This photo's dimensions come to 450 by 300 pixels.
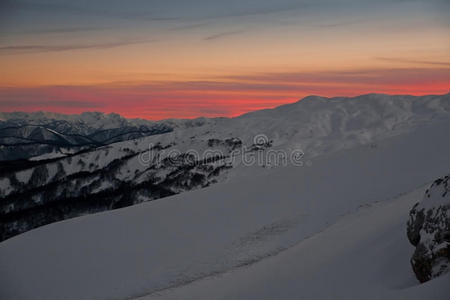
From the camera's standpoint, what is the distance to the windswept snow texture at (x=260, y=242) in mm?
14281

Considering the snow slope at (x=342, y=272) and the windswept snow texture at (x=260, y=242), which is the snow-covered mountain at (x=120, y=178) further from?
the snow slope at (x=342, y=272)

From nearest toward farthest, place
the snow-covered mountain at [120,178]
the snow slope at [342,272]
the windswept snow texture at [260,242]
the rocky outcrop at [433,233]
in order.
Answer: the rocky outcrop at [433,233], the snow slope at [342,272], the windswept snow texture at [260,242], the snow-covered mountain at [120,178]

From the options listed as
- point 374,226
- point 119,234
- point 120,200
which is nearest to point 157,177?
point 120,200

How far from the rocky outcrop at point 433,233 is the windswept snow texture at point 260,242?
21.7 inches

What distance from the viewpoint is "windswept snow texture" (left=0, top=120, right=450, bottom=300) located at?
14281 millimetres

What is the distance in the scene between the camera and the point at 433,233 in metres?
10.5

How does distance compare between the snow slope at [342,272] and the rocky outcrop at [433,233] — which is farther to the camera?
the snow slope at [342,272]

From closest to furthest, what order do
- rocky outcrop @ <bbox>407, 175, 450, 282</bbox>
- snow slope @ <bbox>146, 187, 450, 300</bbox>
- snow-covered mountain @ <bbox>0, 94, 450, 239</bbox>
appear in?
1. rocky outcrop @ <bbox>407, 175, 450, 282</bbox>
2. snow slope @ <bbox>146, 187, 450, 300</bbox>
3. snow-covered mountain @ <bbox>0, 94, 450, 239</bbox>

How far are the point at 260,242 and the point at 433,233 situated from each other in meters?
14.0

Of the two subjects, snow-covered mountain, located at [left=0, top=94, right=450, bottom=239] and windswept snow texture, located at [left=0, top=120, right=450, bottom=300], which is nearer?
windswept snow texture, located at [left=0, top=120, right=450, bottom=300]

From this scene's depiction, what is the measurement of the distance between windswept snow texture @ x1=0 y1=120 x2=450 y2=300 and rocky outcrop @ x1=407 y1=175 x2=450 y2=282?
552 mm

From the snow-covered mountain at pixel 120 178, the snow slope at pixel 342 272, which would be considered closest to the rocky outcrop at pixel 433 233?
the snow slope at pixel 342 272

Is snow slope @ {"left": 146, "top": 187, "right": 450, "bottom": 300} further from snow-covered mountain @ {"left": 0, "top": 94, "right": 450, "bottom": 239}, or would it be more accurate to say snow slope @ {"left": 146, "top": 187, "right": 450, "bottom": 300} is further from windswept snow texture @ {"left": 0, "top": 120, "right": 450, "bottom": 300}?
snow-covered mountain @ {"left": 0, "top": 94, "right": 450, "bottom": 239}

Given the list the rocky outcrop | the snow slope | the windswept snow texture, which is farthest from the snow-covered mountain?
the rocky outcrop
